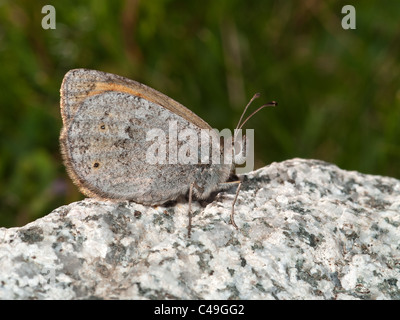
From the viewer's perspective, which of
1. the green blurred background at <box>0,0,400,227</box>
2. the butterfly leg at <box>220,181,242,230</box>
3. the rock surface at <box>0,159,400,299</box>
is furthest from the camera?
the green blurred background at <box>0,0,400,227</box>

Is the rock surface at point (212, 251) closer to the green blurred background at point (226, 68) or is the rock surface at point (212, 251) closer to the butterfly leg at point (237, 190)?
the butterfly leg at point (237, 190)

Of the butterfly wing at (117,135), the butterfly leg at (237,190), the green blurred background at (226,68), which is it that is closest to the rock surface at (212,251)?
the butterfly leg at (237,190)

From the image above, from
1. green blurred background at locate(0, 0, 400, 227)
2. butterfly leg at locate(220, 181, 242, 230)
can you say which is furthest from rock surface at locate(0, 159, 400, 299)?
green blurred background at locate(0, 0, 400, 227)

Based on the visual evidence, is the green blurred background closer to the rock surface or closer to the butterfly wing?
the butterfly wing

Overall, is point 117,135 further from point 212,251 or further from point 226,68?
point 226,68

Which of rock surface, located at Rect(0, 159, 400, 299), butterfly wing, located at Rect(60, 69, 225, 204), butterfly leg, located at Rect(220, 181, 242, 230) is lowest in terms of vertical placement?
rock surface, located at Rect(0, 159, 400, 299)

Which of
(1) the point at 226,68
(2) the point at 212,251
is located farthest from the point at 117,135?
(1) the point at 226,68

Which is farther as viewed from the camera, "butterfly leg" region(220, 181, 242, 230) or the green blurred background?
the green blurred background

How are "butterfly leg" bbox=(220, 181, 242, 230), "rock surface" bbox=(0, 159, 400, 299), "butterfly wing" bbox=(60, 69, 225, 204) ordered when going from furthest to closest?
"butterfly wing" bbox=(60, 69, 225, 204) < "butterfly leg" bbox=(220, 181, 242, 230) < "rock surface" bbox=(0, 159, 400, 299)
